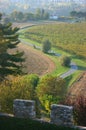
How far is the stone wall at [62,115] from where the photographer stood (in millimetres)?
14312

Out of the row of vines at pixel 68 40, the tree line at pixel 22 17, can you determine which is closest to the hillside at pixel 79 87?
the row of vines at pixel 68 40

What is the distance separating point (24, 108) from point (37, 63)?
44277mm

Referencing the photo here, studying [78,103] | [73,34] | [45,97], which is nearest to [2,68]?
[45,97]

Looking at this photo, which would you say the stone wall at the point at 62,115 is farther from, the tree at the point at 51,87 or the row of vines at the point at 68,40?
the row of vines at the point at 68,40

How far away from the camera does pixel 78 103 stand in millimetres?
17188

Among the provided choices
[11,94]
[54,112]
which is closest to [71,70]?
[11,94]

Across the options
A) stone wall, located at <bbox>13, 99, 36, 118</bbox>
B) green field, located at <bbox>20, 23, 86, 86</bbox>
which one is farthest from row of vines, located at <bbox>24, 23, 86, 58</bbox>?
stone wall, located at <bbox>13, 99, 36, 118</bbox>

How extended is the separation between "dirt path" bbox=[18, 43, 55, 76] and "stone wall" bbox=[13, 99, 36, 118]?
35.4 m

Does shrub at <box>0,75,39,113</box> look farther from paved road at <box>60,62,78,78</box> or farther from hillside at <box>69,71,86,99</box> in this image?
paved road at <box>60,62,78,78</box>

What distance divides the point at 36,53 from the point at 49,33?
34595 millimetres

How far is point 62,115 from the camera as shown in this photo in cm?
1445

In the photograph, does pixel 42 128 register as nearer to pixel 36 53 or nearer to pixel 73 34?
pixel 36 53

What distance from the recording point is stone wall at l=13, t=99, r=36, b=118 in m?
15.1

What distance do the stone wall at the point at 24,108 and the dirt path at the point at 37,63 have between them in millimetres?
35431
